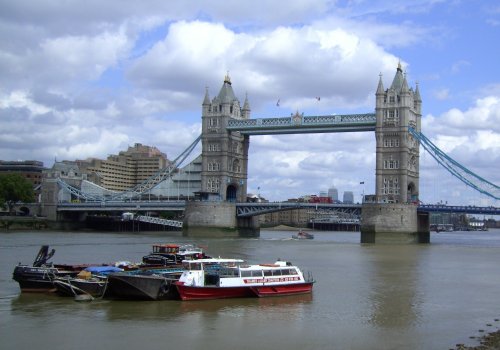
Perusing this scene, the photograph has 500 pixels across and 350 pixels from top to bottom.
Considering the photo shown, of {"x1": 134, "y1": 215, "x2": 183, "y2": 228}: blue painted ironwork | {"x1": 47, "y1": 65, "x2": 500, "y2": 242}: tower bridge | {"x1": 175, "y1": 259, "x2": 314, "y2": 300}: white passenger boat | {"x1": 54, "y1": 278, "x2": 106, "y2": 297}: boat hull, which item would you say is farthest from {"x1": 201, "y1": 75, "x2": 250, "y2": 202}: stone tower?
{"x1": 54, "y1": 278, "x2": 106, "y2": 297}: boat hull

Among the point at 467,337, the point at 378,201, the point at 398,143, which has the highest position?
the point at 398,143

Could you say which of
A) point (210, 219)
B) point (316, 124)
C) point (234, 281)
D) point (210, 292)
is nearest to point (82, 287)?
point (210, 292)

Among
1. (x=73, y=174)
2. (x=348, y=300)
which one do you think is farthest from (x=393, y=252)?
(x=73, y=174)

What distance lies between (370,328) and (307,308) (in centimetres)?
539

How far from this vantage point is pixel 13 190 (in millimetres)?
127125

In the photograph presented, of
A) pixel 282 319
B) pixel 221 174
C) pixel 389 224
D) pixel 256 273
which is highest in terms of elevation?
pixel 221 174

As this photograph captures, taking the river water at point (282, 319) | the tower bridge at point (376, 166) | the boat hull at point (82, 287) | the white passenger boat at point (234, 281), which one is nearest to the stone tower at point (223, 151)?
the tower bridge at point (376, 166)

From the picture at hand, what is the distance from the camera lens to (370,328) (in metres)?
28.9

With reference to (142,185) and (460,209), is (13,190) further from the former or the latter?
(460,209)

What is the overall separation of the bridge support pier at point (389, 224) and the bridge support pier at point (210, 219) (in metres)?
22.7

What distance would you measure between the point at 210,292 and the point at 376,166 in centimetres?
7238

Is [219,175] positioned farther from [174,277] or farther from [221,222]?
[174,277]

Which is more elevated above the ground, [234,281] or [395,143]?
[395,143]

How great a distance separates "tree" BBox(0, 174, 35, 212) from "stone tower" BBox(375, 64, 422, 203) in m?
64.4
